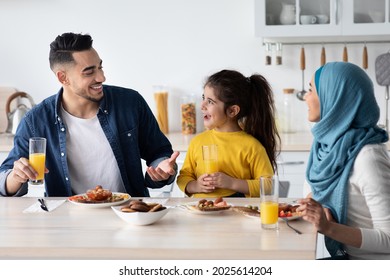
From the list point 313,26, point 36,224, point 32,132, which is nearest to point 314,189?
point 36,224

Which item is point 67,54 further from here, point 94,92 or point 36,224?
point 36,224

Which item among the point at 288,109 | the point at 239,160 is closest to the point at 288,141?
the point at 288,109

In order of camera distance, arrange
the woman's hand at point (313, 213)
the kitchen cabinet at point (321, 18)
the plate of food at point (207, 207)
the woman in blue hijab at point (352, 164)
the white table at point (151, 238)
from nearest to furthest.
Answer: the white table at point (151, 238)
the woman's hand at point (313, 213)
the woman in blue hijab at point (352, 164)
the plate of food at point (207, 207)
the kitchen cabinet at point (321, 18)

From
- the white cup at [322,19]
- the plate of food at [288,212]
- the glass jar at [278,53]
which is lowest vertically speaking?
the plate of food at [288,212]

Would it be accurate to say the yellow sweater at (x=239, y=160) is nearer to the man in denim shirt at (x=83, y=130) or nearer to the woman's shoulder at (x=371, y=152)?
the man in denim shirt at (x=83, y=130)

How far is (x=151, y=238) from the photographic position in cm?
191

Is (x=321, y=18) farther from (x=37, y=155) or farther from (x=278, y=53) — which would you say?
(x=37, y=155)

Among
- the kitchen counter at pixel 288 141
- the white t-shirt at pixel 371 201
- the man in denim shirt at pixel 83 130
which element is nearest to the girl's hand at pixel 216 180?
the man in denim shirt at pixel 83 130

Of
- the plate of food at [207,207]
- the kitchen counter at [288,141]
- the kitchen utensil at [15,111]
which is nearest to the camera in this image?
the plate of food at [207,207]

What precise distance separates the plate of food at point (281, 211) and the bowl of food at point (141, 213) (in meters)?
0.26

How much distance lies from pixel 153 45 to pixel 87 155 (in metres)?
1.94

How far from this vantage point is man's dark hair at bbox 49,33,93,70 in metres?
2.85

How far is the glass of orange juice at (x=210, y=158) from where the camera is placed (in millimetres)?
2493

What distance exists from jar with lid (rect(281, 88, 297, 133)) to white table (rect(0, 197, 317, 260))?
7.82ft
